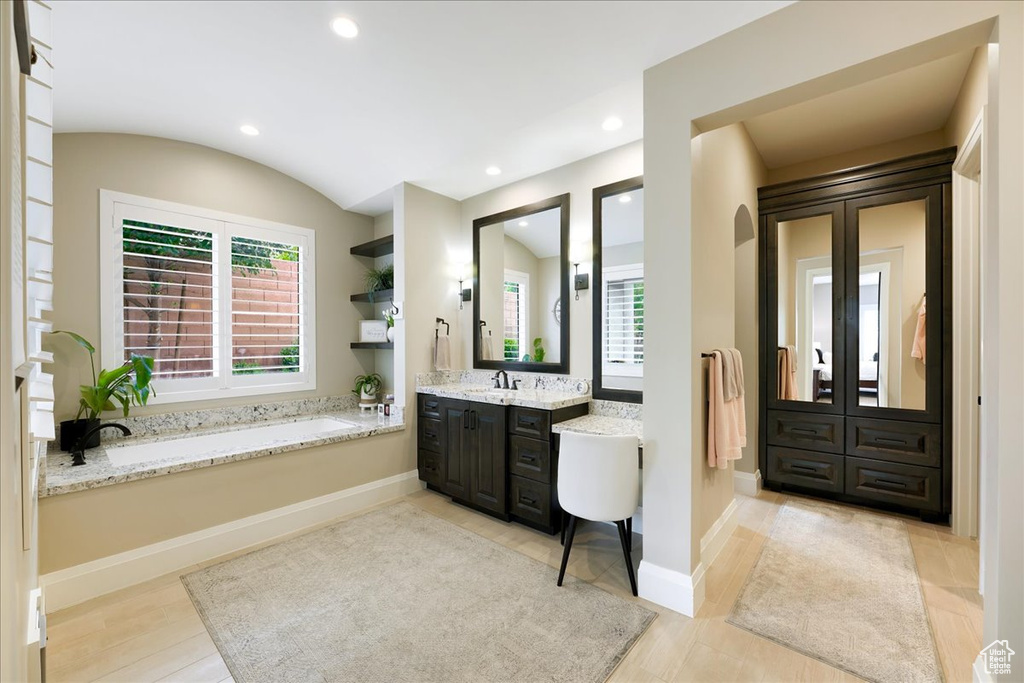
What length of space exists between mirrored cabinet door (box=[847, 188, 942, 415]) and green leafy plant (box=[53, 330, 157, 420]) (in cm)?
514

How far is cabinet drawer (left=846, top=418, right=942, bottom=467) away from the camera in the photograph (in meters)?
2.94

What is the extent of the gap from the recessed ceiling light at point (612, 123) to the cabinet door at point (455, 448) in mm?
2194

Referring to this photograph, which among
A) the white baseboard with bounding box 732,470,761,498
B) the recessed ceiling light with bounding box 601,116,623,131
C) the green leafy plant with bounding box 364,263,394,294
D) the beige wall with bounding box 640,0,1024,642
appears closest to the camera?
the beige wall with bounding box 640,0,1024,642

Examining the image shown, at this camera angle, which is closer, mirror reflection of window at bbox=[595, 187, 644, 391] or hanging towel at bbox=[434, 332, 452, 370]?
mirror reflection of window at bbox=[595, 187, 644, 391]

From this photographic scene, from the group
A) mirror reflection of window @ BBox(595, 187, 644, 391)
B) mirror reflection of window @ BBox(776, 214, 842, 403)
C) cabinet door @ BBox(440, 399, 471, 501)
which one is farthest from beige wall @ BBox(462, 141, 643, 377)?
mirror reflection of window @ BBox(776, 214, 842, 403)

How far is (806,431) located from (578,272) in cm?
222

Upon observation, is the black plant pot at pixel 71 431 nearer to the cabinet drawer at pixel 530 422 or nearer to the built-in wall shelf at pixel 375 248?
the built-in wall shelf at pixel 375 248

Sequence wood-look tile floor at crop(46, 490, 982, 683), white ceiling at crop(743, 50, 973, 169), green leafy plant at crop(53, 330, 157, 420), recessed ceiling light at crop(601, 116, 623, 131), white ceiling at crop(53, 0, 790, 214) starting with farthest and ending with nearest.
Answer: green leafy plant at crop(53, 330, 157, 420) < recessed ceiling light at crop(601, 116, 623, 131) < white ceiling at crop(743, 50, 973, 169) < white ceiling at crop(53, 0, 790, 214) < wood-look tile floor at crop(46, 490, 982, 683)

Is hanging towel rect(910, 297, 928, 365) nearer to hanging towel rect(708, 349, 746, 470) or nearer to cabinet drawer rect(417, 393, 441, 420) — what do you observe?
hanging towel rect(708, 349, 746, 470)

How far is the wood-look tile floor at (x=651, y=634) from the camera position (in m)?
1.71

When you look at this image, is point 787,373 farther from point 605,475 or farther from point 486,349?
point 486,349

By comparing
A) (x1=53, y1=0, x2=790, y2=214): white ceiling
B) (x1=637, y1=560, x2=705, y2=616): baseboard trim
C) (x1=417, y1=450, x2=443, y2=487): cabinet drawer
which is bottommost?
(x1=637, y1=560, x2=705, y2=616): baseboard trim

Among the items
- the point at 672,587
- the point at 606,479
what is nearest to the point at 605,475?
the point at 606,479

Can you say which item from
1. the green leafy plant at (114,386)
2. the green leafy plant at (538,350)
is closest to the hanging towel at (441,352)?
the green leafy plant at (538,350)
